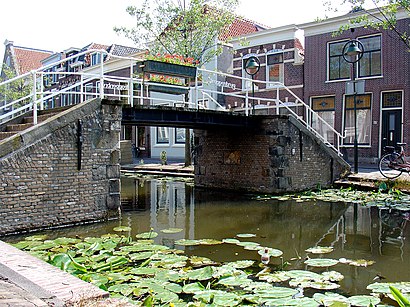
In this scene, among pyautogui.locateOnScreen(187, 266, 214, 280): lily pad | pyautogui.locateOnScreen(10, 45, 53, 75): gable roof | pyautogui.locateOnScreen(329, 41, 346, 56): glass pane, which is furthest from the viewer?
pyautogui.locateOnScreen(10, 45, 53, 75): gable roof

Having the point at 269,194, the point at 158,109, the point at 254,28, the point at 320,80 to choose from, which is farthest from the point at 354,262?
the point at 254,28

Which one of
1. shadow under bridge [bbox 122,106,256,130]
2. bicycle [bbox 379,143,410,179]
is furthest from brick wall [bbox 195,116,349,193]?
bicycle [bbox 379,143,410,179]

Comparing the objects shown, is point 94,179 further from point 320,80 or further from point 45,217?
point 320,80

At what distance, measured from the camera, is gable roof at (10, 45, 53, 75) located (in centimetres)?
3809

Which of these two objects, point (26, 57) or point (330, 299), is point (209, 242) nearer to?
point (330, 299)

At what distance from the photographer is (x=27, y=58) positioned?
129 feet

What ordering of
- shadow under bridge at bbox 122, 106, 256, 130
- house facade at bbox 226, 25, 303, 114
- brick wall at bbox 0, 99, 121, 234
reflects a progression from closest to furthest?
brick wall at bbox 0, 99, 121, 234 < shadow under bridge at bbox 122, 106, 256, 130 < house facade at bbox 226, 25, 303, 114

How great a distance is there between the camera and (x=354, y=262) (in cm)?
550

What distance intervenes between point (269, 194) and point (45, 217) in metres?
6.58

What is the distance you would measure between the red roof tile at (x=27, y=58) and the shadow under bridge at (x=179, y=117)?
1221 inches

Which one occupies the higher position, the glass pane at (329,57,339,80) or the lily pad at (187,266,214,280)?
the glass pane at (329,57,339,80)

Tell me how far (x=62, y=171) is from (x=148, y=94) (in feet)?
18.6

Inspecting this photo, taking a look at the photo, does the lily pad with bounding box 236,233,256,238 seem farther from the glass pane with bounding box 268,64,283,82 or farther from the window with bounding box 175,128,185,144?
the window with bounding box 175,128,185,144

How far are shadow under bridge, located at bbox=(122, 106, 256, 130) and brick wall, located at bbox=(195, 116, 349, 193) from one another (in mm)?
761
